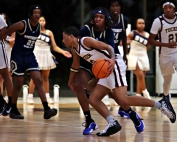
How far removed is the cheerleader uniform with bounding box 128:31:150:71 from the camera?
51.3 feet

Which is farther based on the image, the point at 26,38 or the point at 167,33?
the point at 26,38

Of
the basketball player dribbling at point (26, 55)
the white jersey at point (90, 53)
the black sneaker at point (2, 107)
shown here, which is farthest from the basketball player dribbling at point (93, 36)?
the black sneaker at point (2, 107)

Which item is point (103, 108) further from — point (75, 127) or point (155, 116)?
point (155, 116)

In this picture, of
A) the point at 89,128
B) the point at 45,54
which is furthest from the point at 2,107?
the point at 45,54

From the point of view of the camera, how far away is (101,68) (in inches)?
317

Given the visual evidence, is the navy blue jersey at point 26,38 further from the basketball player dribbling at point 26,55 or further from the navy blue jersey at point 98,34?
the navy blue jersey at point 98,34

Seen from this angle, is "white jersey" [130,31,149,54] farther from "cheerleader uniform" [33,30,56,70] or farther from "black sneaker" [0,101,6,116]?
"black sneaker" [0,101,6,116]

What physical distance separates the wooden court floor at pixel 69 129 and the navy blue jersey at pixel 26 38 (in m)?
1.26

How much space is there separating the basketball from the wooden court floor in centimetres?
87

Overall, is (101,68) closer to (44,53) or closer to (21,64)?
(21,64)

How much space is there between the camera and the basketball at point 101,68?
317 inches

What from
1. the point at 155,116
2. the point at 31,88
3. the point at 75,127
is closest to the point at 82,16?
the point at 31,88

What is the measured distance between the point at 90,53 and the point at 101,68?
49 cm

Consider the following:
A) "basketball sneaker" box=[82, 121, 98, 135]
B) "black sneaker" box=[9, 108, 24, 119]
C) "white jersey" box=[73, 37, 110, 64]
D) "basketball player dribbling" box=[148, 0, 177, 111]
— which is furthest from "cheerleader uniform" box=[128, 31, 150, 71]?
"white jersey" box=[73, 37, 110, 64]
